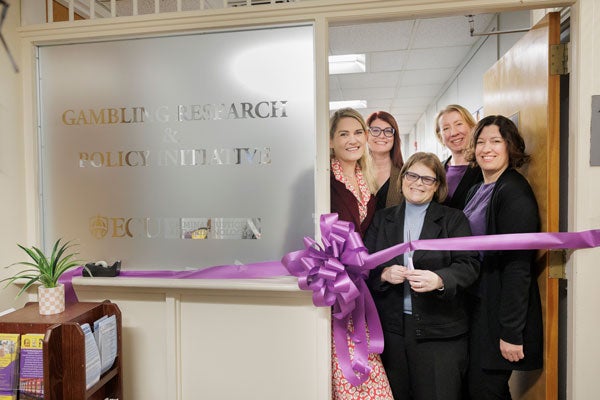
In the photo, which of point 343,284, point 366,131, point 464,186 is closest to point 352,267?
point 343,284

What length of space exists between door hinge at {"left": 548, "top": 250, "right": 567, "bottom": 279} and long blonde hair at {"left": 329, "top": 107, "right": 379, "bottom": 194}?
2.50 ft

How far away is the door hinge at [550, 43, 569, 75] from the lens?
1501 millimetres

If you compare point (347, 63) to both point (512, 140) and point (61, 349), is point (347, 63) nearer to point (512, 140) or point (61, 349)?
point (512, 140)

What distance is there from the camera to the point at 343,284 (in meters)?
1.39

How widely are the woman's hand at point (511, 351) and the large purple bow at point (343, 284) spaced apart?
0.51m

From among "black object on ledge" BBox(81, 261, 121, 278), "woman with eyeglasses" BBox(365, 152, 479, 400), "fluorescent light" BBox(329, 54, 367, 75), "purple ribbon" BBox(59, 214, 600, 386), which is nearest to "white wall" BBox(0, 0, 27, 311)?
"black object on ledge" BBox(81, 261, 121, 278)

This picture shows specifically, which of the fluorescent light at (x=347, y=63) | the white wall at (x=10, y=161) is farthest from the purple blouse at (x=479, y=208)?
the fluorescent light at (x=347, y=63)

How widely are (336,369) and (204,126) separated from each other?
47.1 inches

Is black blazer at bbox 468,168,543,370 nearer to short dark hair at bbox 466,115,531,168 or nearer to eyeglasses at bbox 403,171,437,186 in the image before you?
short dark hair at bbox 466,115,531,168

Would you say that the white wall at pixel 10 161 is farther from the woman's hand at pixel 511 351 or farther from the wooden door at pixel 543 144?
the wooden door at pixel 543 144

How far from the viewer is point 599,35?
4.58 ft

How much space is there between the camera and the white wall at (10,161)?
64.4 inches

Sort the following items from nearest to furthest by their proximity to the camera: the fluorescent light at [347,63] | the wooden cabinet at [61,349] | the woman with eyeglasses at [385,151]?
the wooden cabinet at [61,349]
the woman with eyeglasses at [385,151]
the fluorescent light at [347,63]

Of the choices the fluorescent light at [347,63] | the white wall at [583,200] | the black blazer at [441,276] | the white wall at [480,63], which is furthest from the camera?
the fluorescent light at [347,63]
